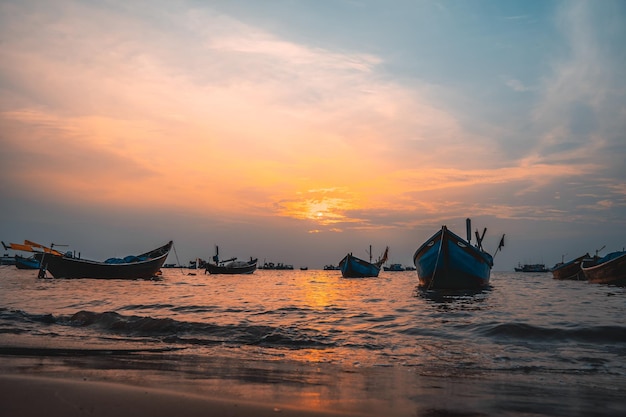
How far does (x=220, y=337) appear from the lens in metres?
9.96

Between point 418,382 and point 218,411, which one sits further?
point 418,382

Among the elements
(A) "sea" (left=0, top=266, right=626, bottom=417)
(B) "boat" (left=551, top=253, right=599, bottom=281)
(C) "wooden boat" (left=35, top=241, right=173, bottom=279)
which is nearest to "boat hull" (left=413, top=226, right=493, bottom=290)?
(A) "sea" (left=0, top=266, right=626, bottom=417)

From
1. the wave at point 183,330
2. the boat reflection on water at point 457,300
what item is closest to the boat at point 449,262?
the boat reflection on water at point 457,300

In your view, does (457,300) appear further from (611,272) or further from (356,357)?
(611,272)

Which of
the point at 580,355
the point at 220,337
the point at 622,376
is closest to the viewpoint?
the point at 622,376

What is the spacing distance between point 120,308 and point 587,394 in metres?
14.4

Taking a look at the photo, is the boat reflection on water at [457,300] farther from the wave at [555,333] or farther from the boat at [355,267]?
the boat at [355,267]

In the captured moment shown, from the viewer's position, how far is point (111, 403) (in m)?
3.77

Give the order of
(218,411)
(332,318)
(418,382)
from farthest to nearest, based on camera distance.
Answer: (332,318), (418,382), (218,411)

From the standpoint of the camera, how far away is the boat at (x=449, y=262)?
2697cm

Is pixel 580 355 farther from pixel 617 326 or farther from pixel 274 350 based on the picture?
pixel 274 350

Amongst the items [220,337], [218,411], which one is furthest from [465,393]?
[220,337]

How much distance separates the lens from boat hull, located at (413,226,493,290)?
27.0 metres

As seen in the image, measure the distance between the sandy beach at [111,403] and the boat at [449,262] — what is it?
24039 mm
